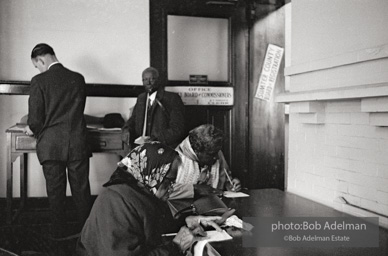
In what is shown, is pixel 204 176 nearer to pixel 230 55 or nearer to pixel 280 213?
pixel 280 213

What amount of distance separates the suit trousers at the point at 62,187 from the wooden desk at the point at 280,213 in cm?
178

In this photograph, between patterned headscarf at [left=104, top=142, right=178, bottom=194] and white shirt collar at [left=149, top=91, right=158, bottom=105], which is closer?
patterned headscarf at [left=104, top=142, right=178, bottom=194]

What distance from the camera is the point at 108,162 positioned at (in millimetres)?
4797

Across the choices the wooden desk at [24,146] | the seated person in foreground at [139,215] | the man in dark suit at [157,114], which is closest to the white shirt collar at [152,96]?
the man in dark suit at [157,114]

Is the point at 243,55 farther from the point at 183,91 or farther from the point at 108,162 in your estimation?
the point at 108,162

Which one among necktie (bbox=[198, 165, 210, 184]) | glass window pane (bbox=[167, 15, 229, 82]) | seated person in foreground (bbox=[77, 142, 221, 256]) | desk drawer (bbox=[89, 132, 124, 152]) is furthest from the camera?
glass window pane (bbox=[167, 15, 229, 82])

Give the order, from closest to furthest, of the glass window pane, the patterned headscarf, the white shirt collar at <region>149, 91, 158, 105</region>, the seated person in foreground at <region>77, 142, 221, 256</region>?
the seated person in foreground at <region>77, 142, 221, 256</region> → the patterned headscarf → the white shirt collar at <region>149, 91, 158, 105</region> → the glass window pane

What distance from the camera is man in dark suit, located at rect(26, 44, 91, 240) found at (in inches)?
140

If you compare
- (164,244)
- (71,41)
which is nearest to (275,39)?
(71,41)

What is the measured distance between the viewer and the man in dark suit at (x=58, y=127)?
140 inches

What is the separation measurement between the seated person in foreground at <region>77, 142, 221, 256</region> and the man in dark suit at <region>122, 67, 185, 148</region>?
1756mm

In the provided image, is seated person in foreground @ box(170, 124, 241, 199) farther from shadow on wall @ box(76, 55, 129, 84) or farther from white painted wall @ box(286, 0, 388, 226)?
shadow on wall @ box(76, 55, 129, 84)

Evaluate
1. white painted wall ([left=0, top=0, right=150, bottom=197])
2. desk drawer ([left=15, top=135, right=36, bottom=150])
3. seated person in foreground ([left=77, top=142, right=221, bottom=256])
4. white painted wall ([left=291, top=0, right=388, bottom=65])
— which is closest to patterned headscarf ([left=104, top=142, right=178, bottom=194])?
seated person in foreground ([left=77, top=142, right=221, bottom=256])

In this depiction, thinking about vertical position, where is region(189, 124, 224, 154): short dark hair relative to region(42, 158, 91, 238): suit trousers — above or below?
above
